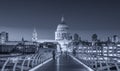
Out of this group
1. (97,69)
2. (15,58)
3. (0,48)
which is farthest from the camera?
(0,48)

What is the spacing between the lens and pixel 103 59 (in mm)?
35375

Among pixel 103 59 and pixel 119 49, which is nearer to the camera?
pixel 103 59

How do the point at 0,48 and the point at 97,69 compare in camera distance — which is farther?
the point at 0,48

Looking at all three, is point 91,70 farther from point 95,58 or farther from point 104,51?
point 104,51

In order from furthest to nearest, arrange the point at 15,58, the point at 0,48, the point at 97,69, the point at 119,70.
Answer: the point at 0,48 < the point at 97,69 < the point at 15,58 < the point at 119,70

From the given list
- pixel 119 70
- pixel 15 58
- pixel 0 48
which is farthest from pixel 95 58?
pixel 0 48

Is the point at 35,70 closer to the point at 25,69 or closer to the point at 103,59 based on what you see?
the point at 25,69

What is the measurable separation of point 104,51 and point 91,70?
5769 inches

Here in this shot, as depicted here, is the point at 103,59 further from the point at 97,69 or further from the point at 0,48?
the point at 0,48

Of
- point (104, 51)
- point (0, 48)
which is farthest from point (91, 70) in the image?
point (104, 51)

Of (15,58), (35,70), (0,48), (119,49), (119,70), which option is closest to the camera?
(119,70)

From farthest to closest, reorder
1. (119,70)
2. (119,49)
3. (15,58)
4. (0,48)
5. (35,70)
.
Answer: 1. (119,49)
2. (0,48)
3. (35,70)
4. (15,58)
5. (119,70)

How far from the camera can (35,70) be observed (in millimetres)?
41469

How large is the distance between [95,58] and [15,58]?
11538 mm
